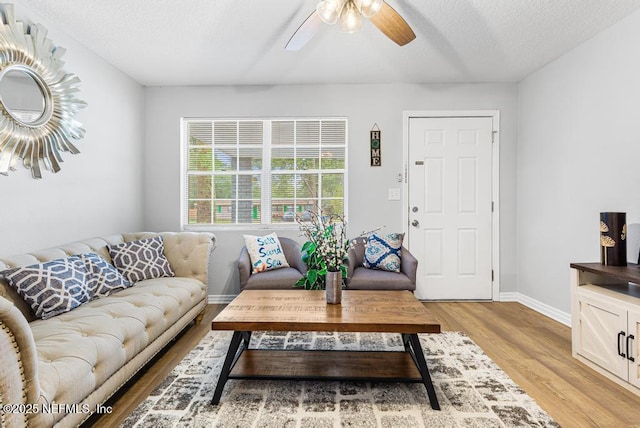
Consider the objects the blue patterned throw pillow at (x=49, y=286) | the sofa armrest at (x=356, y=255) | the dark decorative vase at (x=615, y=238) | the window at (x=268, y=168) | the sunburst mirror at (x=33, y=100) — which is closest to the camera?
the blue patterned throw pillow at (x=49, y=286)

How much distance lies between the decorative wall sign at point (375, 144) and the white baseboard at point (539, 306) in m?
2.16

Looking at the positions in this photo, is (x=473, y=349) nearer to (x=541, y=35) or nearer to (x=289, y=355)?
(x=289, y=355)

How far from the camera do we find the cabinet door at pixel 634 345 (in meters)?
1.96

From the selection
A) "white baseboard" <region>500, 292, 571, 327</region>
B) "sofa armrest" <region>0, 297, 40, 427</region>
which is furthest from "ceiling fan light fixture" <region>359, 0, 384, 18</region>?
"white baseboard" <region>500, 292, 571, 327</region>

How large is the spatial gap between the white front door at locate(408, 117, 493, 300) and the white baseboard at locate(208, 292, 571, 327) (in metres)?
0.27

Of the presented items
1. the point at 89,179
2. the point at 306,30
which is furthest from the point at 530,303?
the point at 89,179

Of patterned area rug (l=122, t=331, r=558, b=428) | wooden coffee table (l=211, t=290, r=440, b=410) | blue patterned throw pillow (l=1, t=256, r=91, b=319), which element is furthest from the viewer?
blue patterned throw pillow (l=1, t=256, r=91, b=319)

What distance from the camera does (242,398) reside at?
1.92 meters

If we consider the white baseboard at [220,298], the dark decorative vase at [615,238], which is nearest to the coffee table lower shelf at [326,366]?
the dark decorative vase at [615,238]

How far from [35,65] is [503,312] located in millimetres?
4616

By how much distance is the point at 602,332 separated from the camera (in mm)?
2209

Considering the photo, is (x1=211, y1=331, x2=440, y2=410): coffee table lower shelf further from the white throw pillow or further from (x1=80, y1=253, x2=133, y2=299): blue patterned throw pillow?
the white throw pillow

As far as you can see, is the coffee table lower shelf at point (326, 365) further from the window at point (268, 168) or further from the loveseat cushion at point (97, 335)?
the window at point (268, 168)

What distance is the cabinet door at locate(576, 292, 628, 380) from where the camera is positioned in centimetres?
207
